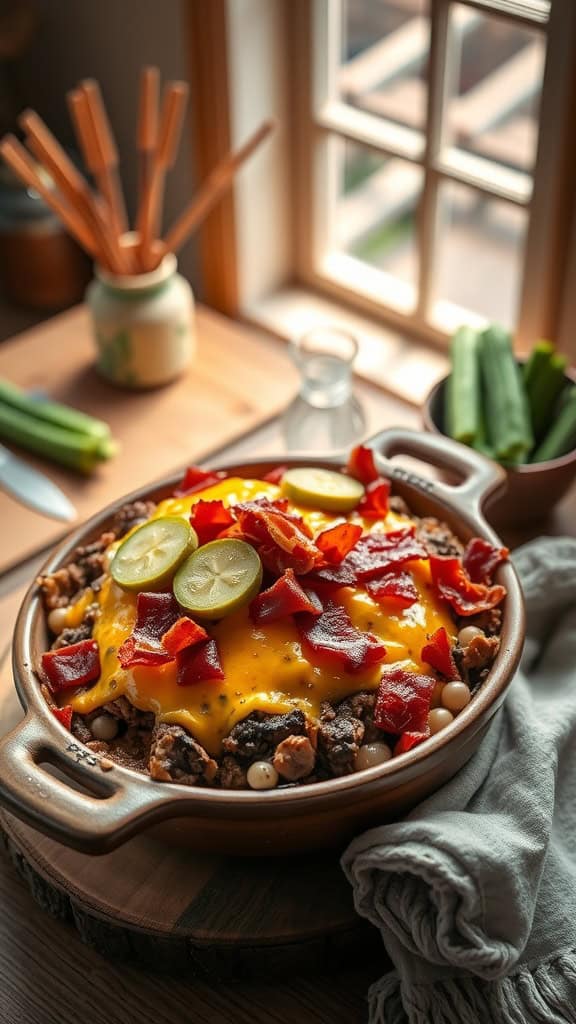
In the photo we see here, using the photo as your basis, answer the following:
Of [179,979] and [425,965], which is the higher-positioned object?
[425,965]

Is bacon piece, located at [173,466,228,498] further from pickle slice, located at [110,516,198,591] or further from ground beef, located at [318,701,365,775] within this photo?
ground beef, located at [318,701,365,775]

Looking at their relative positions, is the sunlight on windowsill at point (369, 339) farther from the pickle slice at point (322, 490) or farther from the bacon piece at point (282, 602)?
the bacon piece at point (282, 602)

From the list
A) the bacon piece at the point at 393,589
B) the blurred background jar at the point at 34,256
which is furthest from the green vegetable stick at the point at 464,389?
the blurred background jar at the point at 34,256

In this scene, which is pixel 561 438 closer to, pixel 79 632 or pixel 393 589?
pixel 393 589

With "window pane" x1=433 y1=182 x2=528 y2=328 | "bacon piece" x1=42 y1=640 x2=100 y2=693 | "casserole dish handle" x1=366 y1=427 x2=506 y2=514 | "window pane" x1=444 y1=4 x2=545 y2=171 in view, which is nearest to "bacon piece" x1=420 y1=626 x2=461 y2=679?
"casserole dish handle" x1=366 y1=427 x2=506 y2=514

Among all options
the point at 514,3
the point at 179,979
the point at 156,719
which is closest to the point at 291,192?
the point at 514,3

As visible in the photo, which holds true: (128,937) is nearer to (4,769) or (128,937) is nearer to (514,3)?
(4,769)

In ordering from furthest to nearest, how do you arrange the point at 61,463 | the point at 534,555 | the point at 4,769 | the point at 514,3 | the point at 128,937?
the point at 61,463 → the point at 514,3 → the point at 534,555 → the point at 128,937 → the point at 4,769
